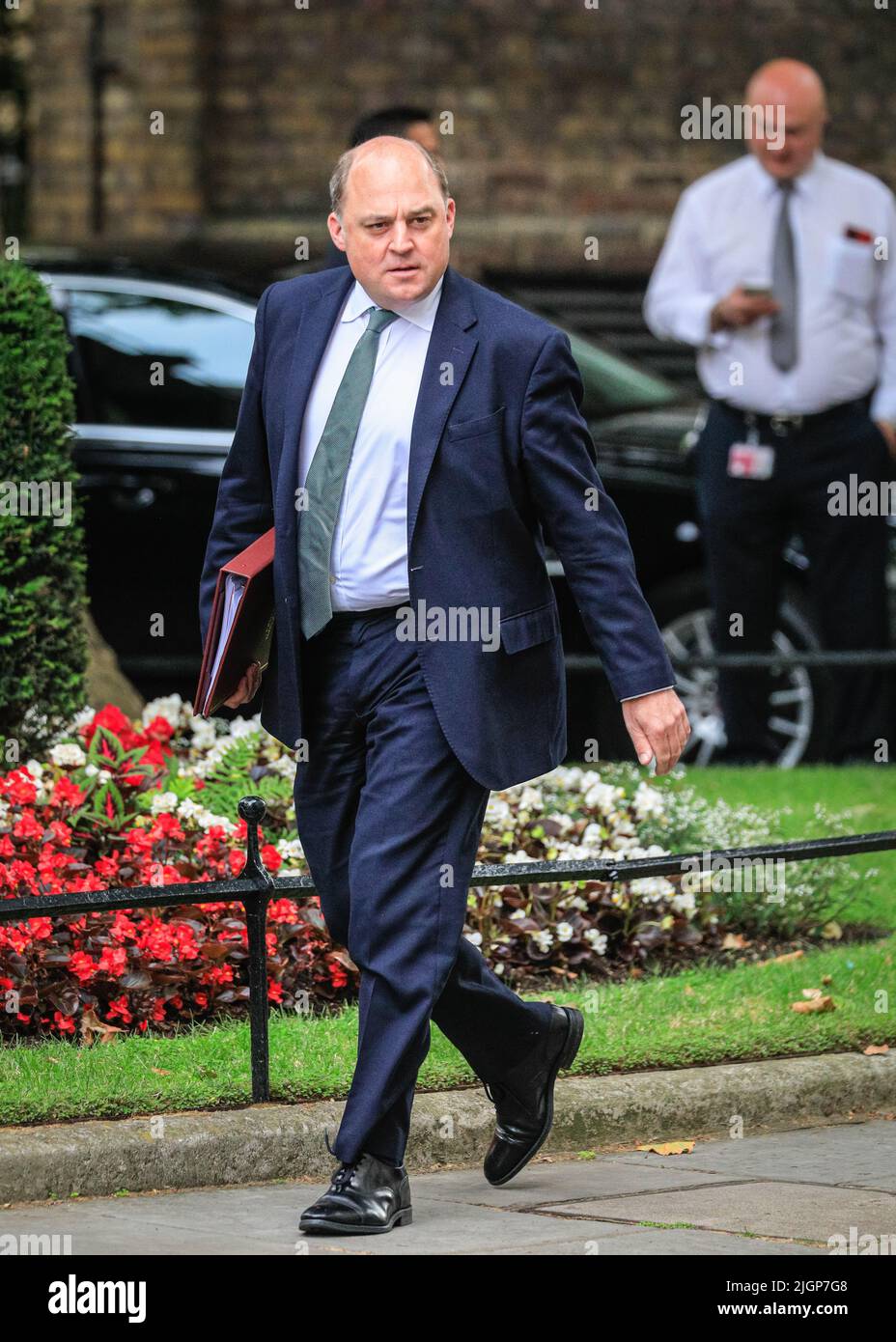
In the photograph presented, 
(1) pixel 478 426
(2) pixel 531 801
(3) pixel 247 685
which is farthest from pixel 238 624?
(2) pixel 531 801

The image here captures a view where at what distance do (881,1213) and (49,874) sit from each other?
93.0 inches

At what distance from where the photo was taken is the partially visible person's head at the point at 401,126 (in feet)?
23.8

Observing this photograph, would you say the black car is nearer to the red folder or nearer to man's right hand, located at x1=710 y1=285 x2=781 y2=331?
Answer: man's right hand, located at x1=710 y1=285 x2=781 y2=331

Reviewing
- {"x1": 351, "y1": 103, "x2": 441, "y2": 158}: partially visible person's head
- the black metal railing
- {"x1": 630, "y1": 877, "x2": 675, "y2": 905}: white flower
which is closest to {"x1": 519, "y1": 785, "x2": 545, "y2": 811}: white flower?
{"x1": 630, "y1": 877, "x2": 675, "y2": 905}: white flower

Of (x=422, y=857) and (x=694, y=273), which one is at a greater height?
(x=694, y=273)

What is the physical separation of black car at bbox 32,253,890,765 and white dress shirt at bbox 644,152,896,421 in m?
0.60

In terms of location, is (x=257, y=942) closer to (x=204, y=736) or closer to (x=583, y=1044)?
(x=583, y=1044)

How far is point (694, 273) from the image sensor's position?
31.9 feet

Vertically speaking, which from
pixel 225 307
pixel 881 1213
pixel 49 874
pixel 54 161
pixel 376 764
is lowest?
pixel 881 1213

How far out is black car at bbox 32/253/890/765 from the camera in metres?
9.52

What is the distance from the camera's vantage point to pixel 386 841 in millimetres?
4652

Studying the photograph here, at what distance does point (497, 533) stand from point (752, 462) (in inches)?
188

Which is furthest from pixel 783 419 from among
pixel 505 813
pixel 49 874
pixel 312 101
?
pixel 312 101
